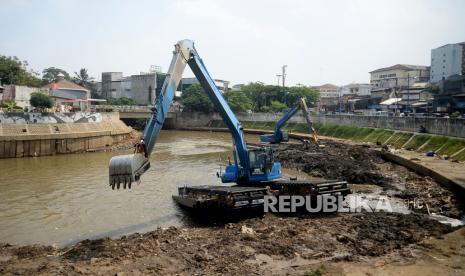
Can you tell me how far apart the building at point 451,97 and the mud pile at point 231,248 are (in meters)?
48.8

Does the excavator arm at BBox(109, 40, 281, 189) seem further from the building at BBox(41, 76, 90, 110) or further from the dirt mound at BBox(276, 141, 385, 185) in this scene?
the building at BBox(41, 76, 90, 110)

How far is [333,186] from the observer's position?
15398mm

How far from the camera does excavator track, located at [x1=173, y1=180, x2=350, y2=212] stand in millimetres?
13817

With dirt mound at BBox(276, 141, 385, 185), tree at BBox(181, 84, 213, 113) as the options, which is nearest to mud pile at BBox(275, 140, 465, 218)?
dirt mound at BBox(276, 141, 385, 185)

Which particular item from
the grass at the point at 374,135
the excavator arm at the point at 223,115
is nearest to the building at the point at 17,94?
the grass at the point at 374,135

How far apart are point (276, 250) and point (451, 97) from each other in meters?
56.2

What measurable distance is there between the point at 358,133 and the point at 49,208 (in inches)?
1545

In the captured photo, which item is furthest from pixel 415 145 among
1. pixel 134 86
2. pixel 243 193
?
pixel 134 86

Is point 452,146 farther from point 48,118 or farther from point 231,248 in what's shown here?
point 48,118

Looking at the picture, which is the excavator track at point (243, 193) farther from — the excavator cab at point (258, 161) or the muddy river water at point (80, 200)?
the muddy river water at point (80, 200)

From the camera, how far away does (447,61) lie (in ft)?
326

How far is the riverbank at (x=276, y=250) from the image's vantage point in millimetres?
9586

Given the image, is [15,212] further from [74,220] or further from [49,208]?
[74,220]

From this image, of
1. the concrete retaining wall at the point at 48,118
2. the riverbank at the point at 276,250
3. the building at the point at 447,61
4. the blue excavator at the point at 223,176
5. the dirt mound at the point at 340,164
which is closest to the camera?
the riverbank at the point at 276,250
